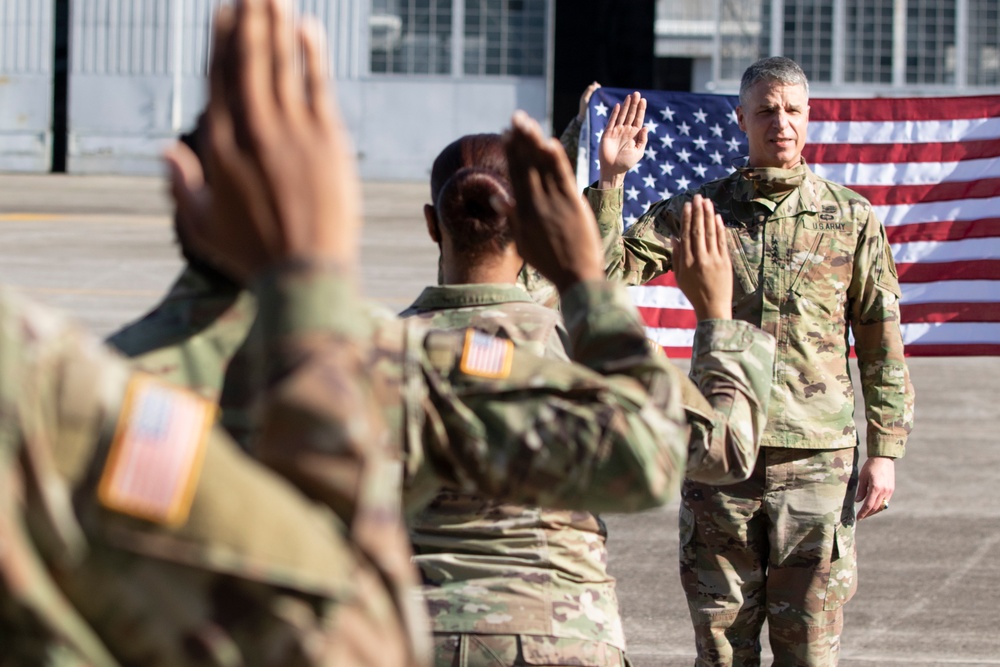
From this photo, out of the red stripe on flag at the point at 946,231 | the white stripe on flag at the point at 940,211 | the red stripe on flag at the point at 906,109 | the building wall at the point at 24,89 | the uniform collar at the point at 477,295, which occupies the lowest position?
the uniform collar at the point at 477,295

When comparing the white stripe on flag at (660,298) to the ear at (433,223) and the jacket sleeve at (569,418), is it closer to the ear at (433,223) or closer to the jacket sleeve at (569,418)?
the ear at (433,223)

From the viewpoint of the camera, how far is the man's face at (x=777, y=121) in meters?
4.27

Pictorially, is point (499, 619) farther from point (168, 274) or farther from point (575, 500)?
point (168, 274)

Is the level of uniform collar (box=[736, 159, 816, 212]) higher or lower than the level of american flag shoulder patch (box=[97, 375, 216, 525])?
higher

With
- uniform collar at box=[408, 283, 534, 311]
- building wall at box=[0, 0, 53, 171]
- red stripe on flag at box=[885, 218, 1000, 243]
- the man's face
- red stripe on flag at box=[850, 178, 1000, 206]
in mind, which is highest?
building wall at box=[0, 0, 53, 171]

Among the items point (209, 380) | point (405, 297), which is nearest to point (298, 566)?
point (209, 380)

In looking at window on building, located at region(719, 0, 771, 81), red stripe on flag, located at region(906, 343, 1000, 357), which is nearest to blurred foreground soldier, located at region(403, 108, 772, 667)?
red stripe on flag, located at region(906, 343, 1000, 357)

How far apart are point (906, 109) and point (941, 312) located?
946mm

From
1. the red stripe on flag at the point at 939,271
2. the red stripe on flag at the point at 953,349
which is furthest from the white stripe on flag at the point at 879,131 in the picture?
the red stripe on flag at the point at 953,349

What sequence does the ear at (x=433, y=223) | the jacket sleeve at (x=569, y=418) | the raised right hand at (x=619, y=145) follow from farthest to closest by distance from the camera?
the raised right hand at (x=619, y=145), the ear at (x=433, y=223), the jacket sleeve at (x=569, y=418)

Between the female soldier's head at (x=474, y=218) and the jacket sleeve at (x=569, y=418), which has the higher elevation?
the female soldier's head at (x=474, y=218)

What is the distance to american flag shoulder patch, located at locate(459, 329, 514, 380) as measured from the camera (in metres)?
2.02

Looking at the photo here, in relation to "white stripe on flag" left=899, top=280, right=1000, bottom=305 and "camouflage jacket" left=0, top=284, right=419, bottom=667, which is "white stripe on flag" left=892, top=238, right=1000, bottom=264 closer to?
"white stripe on flag" left=899, top=280, right=1000, bottom=305

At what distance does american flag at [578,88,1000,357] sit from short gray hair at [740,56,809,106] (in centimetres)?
153
